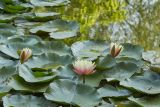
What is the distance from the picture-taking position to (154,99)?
4.34ft

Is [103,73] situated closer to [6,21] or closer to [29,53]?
[29,53]

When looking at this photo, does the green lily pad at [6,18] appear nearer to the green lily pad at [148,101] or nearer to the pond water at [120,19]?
the pond water at [120,19]

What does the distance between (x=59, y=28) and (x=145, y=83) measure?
76 cm

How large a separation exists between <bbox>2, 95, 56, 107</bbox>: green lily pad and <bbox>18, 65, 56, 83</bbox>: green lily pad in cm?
10

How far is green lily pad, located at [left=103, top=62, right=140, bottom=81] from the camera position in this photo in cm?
148

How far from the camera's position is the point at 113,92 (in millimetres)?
1374

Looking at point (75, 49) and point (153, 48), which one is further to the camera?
point (153, 48)

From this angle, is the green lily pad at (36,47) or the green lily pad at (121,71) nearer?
the green lily pad at (121,71)

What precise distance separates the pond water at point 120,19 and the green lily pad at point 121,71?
39 cm

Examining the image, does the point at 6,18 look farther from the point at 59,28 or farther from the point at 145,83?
the point at 145,83

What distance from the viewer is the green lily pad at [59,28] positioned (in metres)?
1.94

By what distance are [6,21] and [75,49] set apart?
1.86 feet

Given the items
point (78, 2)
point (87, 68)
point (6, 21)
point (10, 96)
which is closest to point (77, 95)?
point (87, 68)

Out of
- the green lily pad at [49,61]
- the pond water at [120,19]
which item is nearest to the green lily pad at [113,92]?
the green lily pad at [49,61]
